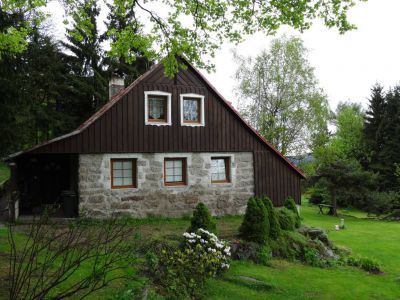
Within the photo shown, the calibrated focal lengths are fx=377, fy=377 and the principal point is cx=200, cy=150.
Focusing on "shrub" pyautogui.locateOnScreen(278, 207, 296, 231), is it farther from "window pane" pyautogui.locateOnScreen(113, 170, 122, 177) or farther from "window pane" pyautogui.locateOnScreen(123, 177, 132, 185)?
"window pane" pyautogui.locateOnScreen(113, 170, 122, 177)

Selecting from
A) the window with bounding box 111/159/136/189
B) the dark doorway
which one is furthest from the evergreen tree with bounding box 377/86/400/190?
the dark doorway

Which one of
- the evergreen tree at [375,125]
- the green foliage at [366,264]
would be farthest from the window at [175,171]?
the evergreen tree at [375,125]

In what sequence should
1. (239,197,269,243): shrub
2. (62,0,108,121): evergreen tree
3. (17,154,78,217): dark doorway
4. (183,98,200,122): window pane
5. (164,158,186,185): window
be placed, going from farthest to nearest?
(62,0,108,121): evergreen tree < (17,154,78,217): dark doorway < (183,98,200,122): window pane < (164,158,186,185): window < (239,197,269,243): shrub

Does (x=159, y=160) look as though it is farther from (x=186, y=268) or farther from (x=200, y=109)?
(x=186, y=268)

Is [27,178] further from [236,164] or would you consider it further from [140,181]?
[236,164]

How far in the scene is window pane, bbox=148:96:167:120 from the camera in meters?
14.4

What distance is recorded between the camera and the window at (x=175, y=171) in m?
14.7

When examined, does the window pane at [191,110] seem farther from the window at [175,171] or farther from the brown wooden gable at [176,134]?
the window at [175,171]

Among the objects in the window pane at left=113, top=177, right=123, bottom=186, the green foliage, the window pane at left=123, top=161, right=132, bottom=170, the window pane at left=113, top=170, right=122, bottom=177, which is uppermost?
the window pane at left=123, top=161, right=132, bottom=170

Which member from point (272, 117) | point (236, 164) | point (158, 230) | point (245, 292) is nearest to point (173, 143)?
point (236, 164)

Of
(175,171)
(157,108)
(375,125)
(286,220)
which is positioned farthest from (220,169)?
(375,125)

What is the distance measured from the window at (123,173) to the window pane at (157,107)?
191 centimetres

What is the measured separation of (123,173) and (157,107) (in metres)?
2.84

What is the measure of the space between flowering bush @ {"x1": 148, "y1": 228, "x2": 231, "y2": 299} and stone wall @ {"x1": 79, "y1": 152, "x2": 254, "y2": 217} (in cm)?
566
